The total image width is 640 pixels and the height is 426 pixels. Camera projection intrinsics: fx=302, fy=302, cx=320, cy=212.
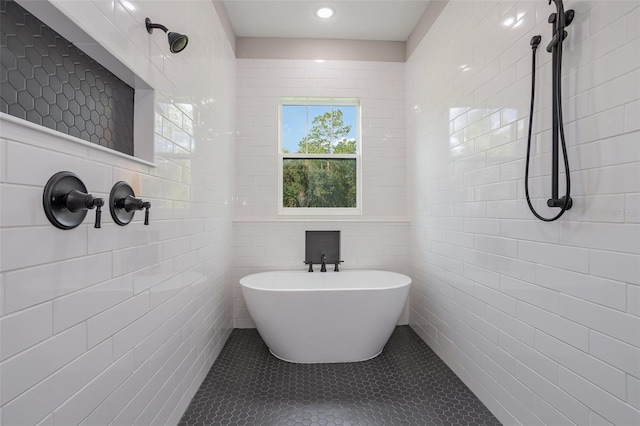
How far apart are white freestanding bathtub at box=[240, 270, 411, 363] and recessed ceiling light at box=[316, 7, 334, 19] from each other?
239cm

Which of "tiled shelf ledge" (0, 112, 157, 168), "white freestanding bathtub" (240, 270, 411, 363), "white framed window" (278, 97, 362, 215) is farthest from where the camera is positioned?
"white framed window" (278, 97, 362, 215)

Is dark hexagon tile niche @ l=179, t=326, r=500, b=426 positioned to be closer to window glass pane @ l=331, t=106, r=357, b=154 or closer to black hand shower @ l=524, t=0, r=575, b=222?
black hand shower @ l=524, t=0, r=575, b=222

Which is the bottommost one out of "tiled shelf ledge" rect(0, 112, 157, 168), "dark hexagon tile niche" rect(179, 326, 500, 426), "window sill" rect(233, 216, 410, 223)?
"dark hexagon tile niche" rect(179, 326, 500, 426)

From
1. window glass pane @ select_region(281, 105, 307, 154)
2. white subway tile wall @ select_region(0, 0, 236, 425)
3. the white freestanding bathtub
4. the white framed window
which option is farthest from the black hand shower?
window glass pane @ select_region(281, 105, 307, 154)

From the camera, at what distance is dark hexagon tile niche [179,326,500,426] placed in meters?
1.72

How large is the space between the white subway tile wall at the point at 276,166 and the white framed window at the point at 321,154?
0.45 feet

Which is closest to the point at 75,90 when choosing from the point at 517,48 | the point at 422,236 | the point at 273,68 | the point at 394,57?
the point at 517,48

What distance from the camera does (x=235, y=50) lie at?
9.95 feet

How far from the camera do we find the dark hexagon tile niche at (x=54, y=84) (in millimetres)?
785

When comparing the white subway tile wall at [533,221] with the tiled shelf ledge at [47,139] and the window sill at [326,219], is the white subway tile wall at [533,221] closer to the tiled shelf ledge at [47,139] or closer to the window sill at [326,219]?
the window sill at [326,219]

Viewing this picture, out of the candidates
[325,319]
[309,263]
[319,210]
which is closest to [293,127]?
[319,210]

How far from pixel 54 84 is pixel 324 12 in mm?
2396

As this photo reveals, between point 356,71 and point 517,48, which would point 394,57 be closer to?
point 356,71

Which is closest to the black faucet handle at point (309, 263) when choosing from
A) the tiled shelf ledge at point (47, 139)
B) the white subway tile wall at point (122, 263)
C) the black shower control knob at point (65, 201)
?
A: the white subway tile wall at point (122, 263)
